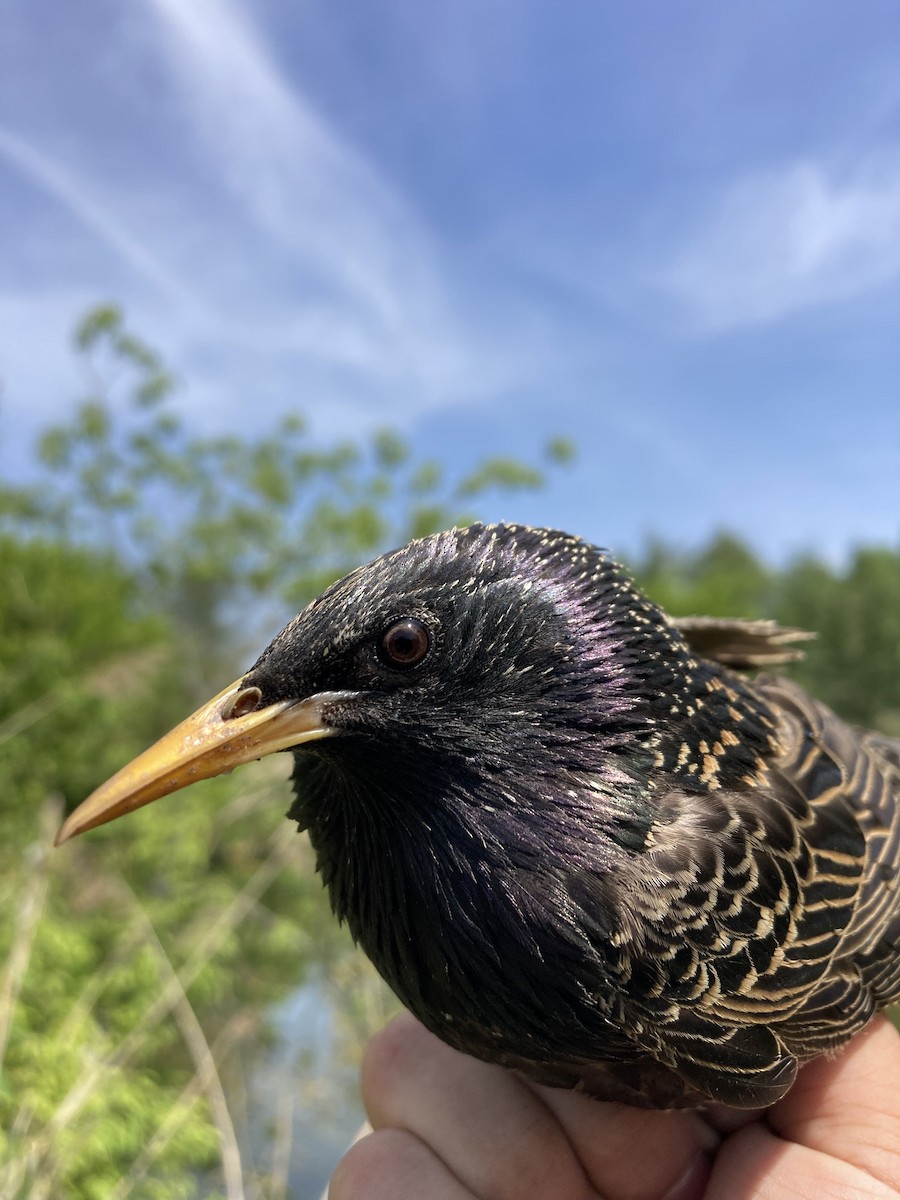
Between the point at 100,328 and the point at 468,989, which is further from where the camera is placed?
the point at 100,328

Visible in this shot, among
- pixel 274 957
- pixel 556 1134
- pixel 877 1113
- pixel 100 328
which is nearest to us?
pixel 877 1113

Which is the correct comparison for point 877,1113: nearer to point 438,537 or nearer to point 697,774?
point 697,774

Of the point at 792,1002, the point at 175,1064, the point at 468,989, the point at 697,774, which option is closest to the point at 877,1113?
the point at 792,1002

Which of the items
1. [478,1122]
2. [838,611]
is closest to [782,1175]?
[478,1122]

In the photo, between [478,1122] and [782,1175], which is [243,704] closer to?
[478,1122]

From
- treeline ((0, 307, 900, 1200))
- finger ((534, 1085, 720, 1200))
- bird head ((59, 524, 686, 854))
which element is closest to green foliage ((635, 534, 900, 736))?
treeline ((0, 307, 900, 1200))

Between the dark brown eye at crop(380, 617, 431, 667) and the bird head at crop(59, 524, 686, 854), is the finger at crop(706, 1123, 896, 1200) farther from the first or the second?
the dark brown eye at crop(380, 617, 431, 667)
